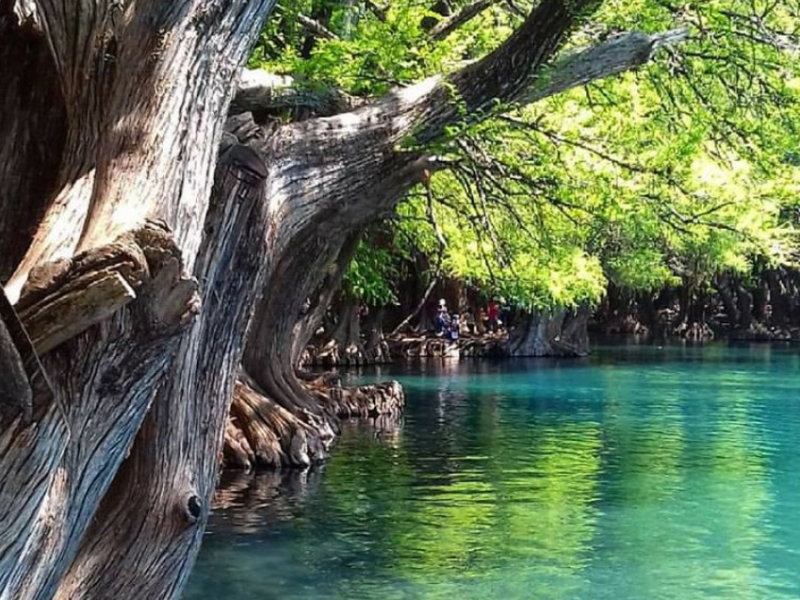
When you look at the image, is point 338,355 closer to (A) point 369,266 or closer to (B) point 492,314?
(A) point 369,266

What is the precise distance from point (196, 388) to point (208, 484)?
411mm

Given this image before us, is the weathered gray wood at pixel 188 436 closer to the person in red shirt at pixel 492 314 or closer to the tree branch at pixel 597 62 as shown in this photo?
the tree branch at pixel 597 62

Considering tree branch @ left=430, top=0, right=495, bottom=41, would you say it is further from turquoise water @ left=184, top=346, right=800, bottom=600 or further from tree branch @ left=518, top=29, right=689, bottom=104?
turquoise water @ left=184, top=346, right=800, bottom=600

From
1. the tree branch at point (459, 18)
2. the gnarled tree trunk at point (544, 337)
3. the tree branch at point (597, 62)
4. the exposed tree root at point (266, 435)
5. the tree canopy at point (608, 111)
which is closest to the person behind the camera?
the tree branch at point (597, 62)

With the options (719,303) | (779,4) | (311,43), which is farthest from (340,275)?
(719,303)

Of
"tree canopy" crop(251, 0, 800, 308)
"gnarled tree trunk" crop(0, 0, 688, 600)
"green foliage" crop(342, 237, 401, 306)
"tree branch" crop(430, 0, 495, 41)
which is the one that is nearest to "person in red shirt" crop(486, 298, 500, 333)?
"green foliage" crop(342, 237, 401, 306)

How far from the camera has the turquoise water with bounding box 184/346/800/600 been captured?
32.9 feet

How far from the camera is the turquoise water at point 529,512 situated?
1002 centimetres

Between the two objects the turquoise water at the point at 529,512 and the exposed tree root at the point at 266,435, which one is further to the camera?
the exposed tree root at the point at 266,435

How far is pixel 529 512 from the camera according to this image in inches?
507

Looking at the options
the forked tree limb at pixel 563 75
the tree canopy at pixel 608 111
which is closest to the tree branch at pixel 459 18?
the tree canopy at pixel 608 111

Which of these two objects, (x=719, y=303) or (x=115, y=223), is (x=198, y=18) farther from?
(x=719, y=303)

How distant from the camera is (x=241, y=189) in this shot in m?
5.11

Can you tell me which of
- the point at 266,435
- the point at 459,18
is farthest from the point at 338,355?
the point at 459,18
